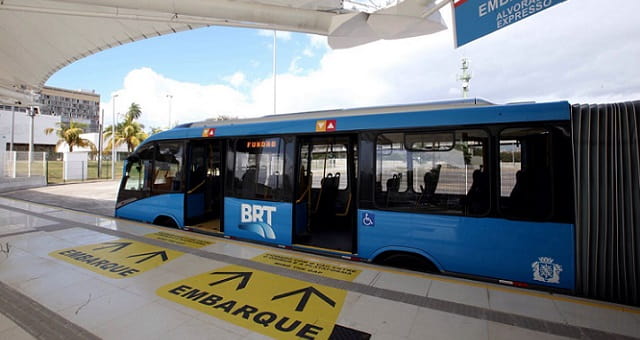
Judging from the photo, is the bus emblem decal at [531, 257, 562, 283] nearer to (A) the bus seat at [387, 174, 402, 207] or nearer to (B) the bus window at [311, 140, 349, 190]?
(A) the bus seat at [387, 174, 402, 207]

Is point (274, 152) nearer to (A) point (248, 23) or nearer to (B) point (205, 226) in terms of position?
(B) point (205, 226)

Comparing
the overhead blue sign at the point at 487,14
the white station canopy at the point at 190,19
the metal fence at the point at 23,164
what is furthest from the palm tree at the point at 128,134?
the overhead blue sign at the point at 487,14

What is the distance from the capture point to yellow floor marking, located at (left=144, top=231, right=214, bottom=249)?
6.14m

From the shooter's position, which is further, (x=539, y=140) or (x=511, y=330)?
(x=539, y=140)

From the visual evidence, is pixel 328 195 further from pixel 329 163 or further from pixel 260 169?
pixel 260 169

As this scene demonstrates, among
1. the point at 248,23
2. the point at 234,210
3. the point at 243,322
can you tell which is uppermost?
the point at 248,23

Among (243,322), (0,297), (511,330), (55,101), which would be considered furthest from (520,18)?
(55,101)

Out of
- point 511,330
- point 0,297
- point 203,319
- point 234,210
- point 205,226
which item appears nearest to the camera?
point 511,330

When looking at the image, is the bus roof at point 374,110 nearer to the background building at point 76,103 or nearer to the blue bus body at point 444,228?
the blue bus body at point 444,228

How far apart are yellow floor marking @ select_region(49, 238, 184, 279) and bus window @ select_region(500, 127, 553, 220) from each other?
18.5 ft

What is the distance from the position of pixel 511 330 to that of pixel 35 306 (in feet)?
18.4

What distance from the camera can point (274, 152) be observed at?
5965mm

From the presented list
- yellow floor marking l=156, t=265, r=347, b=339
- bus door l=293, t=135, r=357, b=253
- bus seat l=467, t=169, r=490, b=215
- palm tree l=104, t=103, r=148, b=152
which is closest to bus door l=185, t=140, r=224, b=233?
bus door l=293, t=135, r=357, b=253

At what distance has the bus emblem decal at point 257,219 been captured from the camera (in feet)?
19.5
